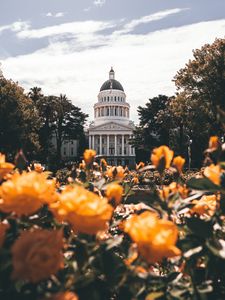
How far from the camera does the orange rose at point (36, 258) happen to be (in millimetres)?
1042

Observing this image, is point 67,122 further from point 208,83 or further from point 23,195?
point 23,195

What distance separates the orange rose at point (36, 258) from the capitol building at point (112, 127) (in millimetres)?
88450

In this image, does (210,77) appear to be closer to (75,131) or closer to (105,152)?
(75,131)

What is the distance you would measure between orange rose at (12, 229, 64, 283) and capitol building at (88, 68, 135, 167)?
88.4 metres

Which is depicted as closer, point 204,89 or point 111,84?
point 204,89

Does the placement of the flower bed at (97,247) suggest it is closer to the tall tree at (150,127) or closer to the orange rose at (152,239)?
the orange rose at (152,239)

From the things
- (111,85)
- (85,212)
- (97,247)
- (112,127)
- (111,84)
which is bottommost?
(97,247)

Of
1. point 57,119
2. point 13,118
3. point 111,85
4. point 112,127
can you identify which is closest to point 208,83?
point 13,118

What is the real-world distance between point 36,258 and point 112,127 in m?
92.2

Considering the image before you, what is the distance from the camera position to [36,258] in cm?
104

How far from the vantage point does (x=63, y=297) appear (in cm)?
104

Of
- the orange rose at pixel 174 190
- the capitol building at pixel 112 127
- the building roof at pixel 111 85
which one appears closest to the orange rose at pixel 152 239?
the orange rose at pixel 174 190

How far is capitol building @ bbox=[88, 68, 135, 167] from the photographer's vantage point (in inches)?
3647

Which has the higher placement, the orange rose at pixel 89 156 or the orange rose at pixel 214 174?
the orange rose at pixel 89 156
